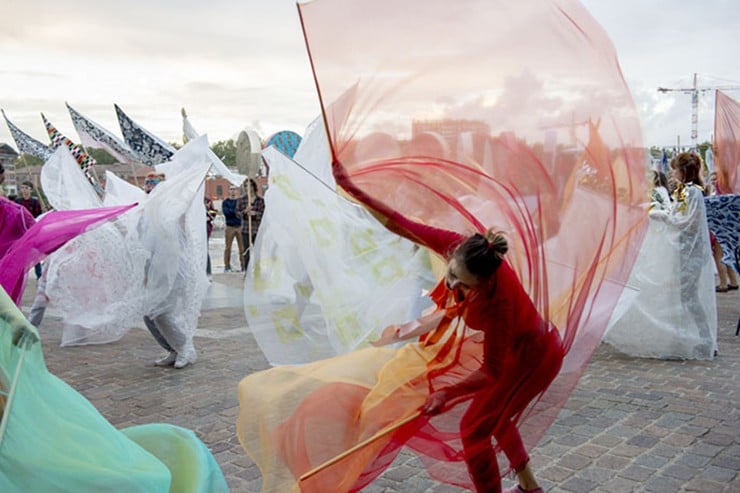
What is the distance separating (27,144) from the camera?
15.2 metres

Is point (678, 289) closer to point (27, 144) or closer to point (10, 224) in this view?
point (10, 224)

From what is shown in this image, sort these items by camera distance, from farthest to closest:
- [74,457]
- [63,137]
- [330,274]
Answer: [63,137]
[330,274]
[74,457]

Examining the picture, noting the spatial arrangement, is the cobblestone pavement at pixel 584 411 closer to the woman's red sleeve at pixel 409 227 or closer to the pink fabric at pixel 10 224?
the pink fabric at pixel 10 224

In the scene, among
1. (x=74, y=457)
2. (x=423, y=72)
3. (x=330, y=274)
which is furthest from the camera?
(x=330, y=274)

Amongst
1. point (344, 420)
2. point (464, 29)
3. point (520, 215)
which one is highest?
point (464, 29)

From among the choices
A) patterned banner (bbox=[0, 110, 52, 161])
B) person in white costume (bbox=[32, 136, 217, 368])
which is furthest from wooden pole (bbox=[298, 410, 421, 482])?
patterned banner (bbox=[0, 110, 52, 161])

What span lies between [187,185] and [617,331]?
14.1 ft

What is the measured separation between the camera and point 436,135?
9.77ft

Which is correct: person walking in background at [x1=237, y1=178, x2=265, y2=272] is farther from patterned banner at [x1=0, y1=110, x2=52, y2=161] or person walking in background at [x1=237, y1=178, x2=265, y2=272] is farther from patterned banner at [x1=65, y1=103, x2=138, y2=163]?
patterned banner at [x1=0, y1=110, x2=52, y2=161]

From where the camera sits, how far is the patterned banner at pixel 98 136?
1396cm

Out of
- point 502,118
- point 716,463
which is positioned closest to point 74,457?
point 502,118

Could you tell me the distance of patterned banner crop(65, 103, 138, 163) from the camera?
1396 centimetres

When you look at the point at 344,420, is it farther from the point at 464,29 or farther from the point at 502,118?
the point at 464,29

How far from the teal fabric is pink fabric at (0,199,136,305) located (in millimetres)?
2360
